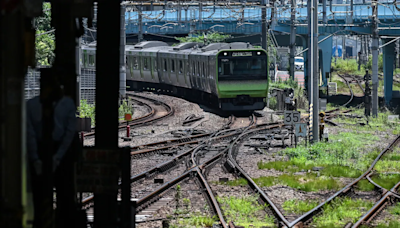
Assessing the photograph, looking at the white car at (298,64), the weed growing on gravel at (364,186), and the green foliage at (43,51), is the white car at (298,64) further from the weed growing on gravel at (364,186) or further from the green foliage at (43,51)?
the weed growing on gravel at (364,186)

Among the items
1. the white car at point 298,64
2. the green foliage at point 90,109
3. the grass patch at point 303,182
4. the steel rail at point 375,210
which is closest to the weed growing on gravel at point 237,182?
the grass patch at point 303,182

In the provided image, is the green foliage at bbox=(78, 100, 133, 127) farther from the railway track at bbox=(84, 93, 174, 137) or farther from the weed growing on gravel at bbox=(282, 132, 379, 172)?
the weed growing on gravel at bbox=(282, 132, 379, 172)

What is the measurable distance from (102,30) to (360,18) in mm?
45199

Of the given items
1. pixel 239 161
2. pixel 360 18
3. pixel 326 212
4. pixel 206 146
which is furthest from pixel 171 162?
pixel 360 18

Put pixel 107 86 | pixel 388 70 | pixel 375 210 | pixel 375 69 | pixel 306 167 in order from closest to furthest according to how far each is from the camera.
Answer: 1. pixel 107 86
2. pixel 375 210
3. pixel 306 167
4. pixel 375 69
5. pixel 388 70

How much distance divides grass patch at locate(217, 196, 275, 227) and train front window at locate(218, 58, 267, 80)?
17.0m

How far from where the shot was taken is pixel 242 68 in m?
29.5

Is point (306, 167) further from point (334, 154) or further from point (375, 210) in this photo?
point (375, 210)

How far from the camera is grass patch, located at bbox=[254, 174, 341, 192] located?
14077 millimetres

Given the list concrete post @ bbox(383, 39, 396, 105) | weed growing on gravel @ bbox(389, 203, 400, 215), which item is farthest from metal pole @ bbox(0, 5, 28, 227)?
concrete post @ bbox(383, 39, 396, 105)

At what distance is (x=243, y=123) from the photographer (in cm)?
2831

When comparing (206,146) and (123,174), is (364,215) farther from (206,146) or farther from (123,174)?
(206,146)

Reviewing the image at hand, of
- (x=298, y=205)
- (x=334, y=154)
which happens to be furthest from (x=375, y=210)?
(x=334, y=154)

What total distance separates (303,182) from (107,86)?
920cm
